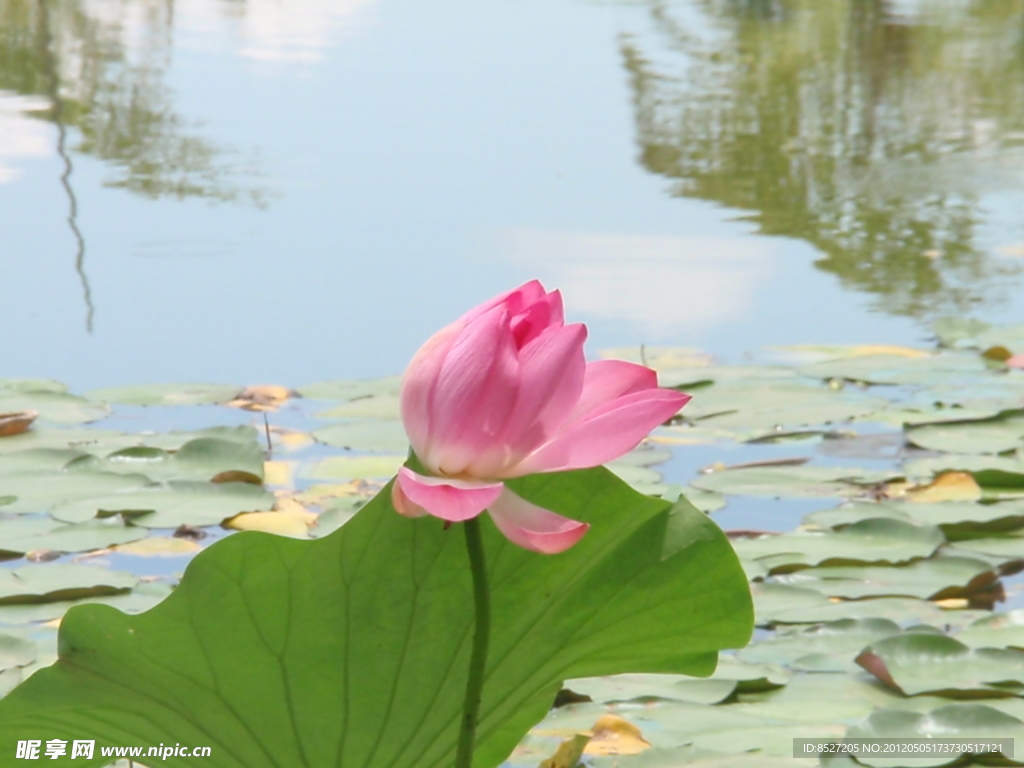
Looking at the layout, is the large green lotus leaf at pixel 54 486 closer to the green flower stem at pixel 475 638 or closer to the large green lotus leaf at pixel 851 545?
the large green lotus leaf at pixel 851 545

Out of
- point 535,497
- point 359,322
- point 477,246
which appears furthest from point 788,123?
point 535,497

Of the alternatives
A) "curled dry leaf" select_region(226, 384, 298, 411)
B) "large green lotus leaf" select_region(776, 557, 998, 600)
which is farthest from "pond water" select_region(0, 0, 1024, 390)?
"large green lotus leaf" select_region(776, 557, 998, 600)

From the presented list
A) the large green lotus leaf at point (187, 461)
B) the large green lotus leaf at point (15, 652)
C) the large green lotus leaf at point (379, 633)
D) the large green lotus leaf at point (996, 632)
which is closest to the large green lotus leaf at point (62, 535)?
the large green lotus leaf at point (187, 461)

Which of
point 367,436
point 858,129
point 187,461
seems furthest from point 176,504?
point 858,129

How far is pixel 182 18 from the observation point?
18.2ft

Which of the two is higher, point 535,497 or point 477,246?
point 535,497

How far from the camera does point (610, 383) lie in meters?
0.49

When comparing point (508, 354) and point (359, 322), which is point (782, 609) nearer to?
point (508, 354)

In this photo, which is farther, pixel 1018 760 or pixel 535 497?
pixel 1018 760

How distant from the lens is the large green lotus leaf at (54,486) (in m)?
1.38

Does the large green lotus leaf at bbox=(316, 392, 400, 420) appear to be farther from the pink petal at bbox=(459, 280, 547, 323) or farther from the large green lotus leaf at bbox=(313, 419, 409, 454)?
the pink petal at bbox=(459, 280, 547, 323)

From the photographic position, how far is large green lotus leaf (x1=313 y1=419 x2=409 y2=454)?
1631 millimetres

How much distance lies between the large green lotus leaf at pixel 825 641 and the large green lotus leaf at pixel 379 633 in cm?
54

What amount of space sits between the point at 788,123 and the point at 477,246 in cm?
190
